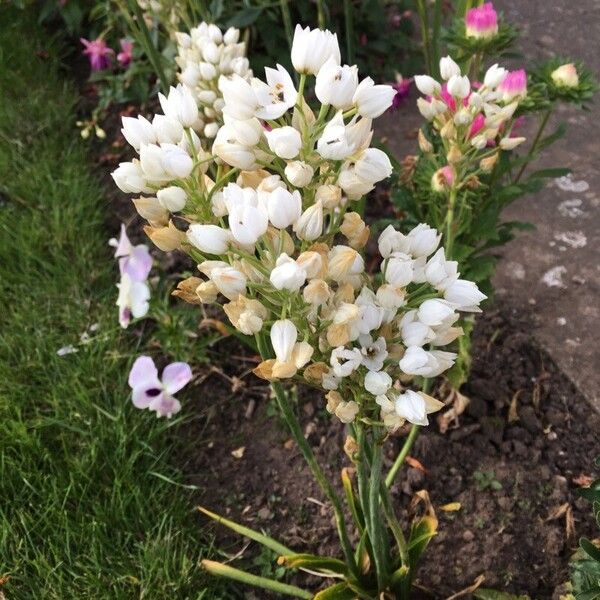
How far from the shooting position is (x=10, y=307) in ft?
5.86

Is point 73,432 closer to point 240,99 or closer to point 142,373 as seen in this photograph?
point 142,373

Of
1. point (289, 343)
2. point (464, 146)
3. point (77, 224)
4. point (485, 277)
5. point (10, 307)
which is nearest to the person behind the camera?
point (289, 343)

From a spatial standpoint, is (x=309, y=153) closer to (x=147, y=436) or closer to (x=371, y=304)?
(x=371, y=304)

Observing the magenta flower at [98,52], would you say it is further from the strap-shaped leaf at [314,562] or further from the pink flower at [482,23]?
the strap-shaped leaf at [314,562]

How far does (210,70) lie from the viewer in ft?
4.40

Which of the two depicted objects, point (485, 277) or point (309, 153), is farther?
point (485, 277)

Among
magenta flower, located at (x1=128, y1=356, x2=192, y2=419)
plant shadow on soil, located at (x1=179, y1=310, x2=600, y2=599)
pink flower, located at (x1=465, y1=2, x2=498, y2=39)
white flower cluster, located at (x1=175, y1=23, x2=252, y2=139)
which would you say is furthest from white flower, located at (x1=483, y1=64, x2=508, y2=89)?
magenta flower, located at (x1=128, y1=356, x2=192, y2=419)

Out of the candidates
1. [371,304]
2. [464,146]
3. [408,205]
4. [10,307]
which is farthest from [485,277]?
[10,307]

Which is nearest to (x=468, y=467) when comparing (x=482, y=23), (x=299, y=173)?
(x=482, y=23)

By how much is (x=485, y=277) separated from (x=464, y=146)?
338mm

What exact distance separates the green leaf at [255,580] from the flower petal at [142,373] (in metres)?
0.36

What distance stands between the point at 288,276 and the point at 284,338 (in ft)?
0.22

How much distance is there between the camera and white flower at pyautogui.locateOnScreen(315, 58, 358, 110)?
687 mm

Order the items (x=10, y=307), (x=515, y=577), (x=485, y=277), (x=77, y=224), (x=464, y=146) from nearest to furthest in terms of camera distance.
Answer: (x=464, y=146) → (x=515, y=577) → (x=485, y=277) → (x=10, y=307) → (x=77, y=224)
